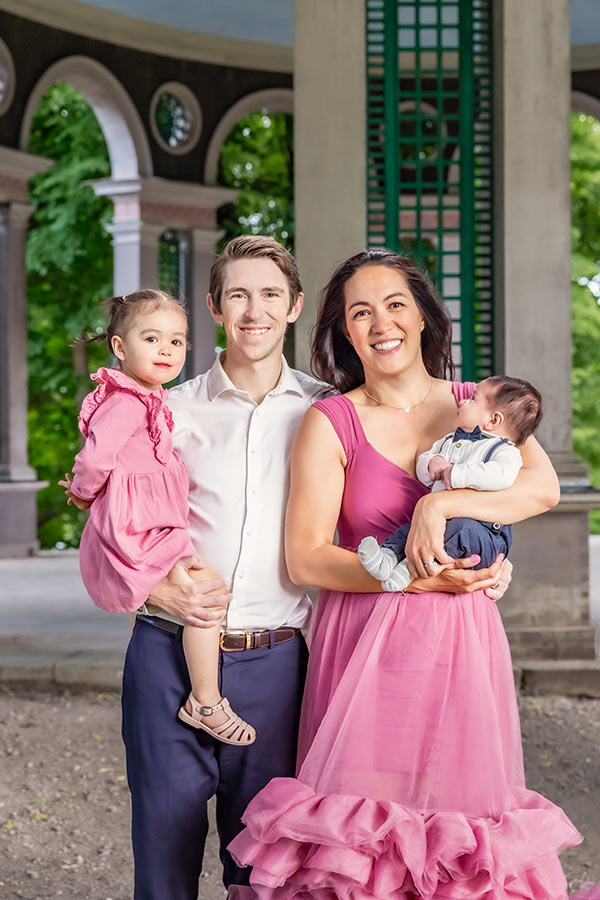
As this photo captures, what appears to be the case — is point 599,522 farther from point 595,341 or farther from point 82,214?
point 82,214

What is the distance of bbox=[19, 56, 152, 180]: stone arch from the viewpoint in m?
14.6

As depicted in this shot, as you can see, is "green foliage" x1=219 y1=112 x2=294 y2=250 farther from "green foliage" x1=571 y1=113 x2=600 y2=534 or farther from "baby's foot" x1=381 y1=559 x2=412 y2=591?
"baby's foot" x1=381 y1=559 x2=412 y2=591

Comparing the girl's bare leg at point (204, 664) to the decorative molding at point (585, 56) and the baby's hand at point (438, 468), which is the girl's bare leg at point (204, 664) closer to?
the baby's hand at point (438, 468)

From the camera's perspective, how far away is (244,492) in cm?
290

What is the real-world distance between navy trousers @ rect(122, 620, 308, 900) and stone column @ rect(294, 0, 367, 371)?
15.9ft

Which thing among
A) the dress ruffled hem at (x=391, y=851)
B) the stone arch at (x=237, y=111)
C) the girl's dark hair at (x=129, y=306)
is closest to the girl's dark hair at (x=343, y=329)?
the girl's dark hair at (x=129, y=306)

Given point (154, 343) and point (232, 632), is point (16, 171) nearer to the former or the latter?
point (154, 343)

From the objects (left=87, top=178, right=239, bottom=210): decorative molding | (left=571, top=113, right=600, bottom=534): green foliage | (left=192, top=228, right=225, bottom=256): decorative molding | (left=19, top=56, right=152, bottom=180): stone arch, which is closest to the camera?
(left=19, top=56, right=152, bottom=180): stone arch

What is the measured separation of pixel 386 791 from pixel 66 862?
2.86 metres

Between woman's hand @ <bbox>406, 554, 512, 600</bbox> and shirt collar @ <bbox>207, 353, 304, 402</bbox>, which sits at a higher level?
shirt collar @ <bbox>207, 353, 304, 402</bbox>

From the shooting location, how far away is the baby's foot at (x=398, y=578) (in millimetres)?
2564

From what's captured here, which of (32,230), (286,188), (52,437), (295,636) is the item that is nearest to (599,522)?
(286,188)

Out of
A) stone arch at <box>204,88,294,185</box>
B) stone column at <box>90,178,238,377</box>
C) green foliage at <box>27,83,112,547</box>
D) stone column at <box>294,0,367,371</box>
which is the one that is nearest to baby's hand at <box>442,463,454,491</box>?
stone column at <box>294,0,367,371</box>

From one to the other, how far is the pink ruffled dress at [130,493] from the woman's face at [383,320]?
20.5 inches
